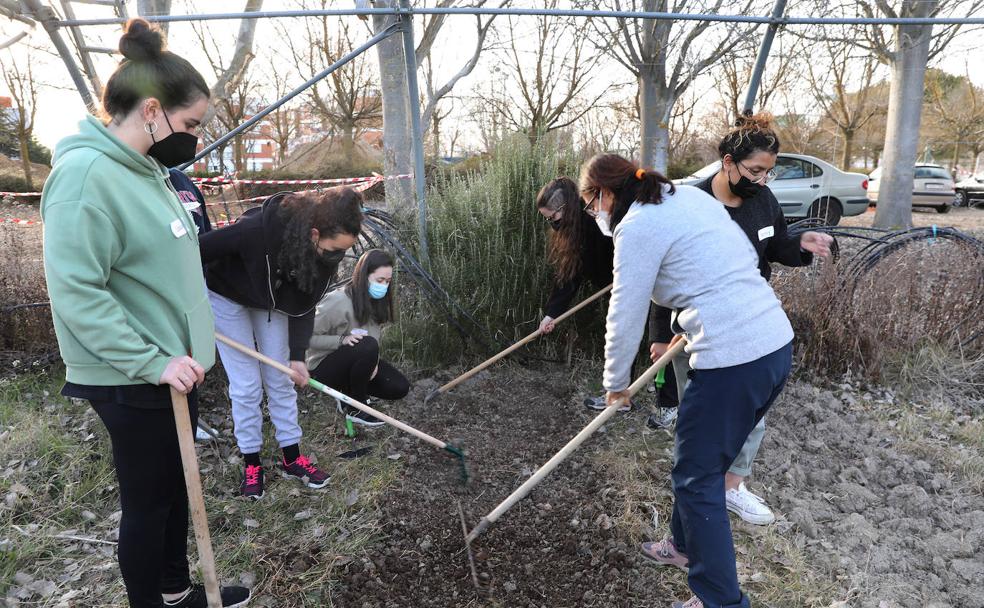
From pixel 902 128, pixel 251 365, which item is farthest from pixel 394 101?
pixel 902 128

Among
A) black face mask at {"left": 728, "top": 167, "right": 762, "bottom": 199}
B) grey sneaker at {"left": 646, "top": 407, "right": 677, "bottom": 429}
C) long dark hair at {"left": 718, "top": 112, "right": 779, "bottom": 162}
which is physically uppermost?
long dark hair at {"left": 718, "top": 112, "right": 779, "bottom": 162}

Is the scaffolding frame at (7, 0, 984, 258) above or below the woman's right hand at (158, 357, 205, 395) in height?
above

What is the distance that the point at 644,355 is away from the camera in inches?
165

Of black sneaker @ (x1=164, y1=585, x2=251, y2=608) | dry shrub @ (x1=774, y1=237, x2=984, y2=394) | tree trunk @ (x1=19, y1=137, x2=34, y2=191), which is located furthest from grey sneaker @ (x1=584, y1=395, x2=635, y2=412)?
tree trunk @ (x1=19, y1=137, x2=34, y2=191)

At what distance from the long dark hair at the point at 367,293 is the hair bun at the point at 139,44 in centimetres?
167

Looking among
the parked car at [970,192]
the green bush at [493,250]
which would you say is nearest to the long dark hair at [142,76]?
the green bush at [493,250]

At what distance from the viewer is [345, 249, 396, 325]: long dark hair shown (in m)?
3.26

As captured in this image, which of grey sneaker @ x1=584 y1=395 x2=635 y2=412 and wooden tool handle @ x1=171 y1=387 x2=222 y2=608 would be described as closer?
wooden tool handle @ x1=171 y1=387 x2=222 y2=608

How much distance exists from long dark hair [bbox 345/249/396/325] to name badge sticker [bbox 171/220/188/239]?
150cm

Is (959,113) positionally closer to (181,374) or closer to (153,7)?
(153,7)

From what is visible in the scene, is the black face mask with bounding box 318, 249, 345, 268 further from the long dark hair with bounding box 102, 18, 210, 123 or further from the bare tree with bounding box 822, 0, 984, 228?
the bare tree with bounding box 822, 0, 984, 228

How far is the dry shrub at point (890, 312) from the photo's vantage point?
4.22 m

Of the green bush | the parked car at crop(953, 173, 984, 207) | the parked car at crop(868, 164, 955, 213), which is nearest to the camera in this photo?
the green bush

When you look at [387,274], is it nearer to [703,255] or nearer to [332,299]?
[332,299]
